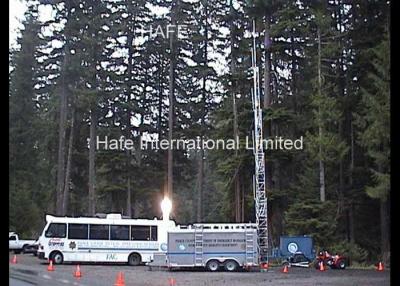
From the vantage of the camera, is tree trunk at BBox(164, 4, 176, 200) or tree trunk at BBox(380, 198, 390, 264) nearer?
tree trunk at BBox(164, 4, 176, 200)

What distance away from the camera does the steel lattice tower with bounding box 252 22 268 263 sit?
16.9 metres

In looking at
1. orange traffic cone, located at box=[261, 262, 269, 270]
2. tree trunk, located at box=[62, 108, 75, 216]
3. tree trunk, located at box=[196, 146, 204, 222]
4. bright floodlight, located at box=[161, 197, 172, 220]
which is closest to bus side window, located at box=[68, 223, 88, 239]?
tree trunk, located at box=[62, 108, 75, 216]

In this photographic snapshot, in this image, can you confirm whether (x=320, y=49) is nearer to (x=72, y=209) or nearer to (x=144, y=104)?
(x=144, y=104)

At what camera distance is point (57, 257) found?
16.7 meters

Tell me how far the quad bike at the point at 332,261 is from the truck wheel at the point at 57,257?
7291 millimetres

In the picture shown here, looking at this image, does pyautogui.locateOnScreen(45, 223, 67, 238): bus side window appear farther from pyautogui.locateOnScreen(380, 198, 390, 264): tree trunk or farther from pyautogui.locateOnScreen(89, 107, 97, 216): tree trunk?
pyautogui.locateOnScreen(380, 198, 390, 264): tree trunk

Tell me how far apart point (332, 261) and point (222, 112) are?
6.12 meters

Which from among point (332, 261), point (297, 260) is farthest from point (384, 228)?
point (297, 260)

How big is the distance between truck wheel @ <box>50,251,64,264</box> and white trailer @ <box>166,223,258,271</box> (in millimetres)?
3460

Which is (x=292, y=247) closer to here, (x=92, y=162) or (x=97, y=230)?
(x=97, y=230)

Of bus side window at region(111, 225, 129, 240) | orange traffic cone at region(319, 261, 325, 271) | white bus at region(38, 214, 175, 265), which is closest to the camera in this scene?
orange traffic cone at region(319, 261, 325, 271)

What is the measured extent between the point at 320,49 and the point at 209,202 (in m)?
6.32

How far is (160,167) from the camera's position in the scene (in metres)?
16.9
